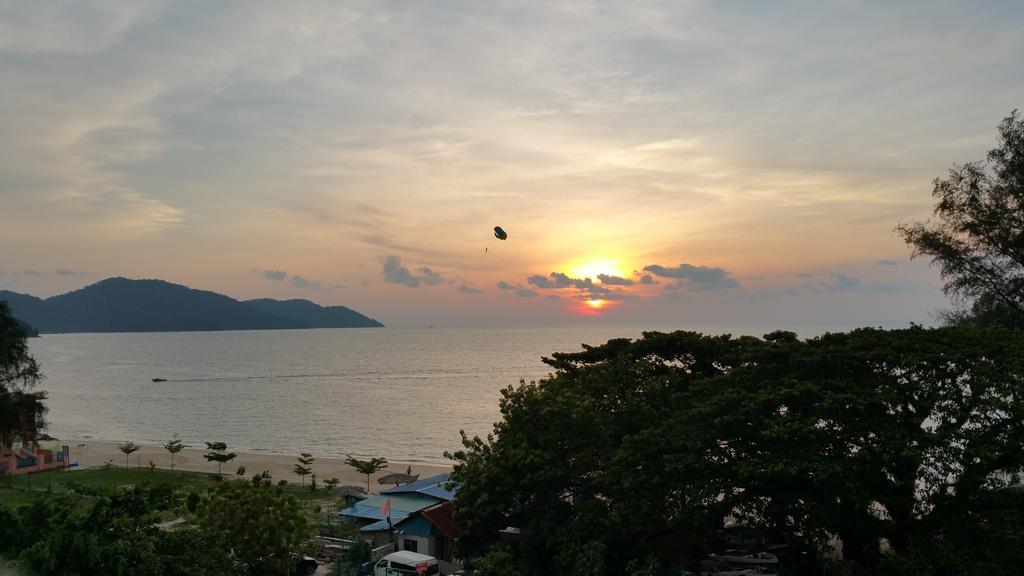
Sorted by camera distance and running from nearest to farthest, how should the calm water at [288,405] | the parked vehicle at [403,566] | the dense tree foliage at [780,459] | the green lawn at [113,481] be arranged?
the dense tree foliage at [780,459] → the parked vehicle at [403,566] → the green lawn at [113,481] → the calm water at [288,405]

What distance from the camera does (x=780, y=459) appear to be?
63.8 feet

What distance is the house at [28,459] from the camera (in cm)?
5403

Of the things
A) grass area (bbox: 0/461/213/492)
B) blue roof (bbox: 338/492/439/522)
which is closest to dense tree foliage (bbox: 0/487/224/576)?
blue roof (bbox: 338/492/439/522)

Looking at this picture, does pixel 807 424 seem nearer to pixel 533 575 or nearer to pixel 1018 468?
pixel 1018 468

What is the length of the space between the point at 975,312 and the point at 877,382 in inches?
613

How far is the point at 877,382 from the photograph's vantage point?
21453 millimetres

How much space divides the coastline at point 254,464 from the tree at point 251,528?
31161 mm

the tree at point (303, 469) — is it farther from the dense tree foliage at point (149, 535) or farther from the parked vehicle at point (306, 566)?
the dense tree foliage at point (149, 535)

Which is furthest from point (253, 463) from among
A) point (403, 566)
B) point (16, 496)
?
point (403, 566)

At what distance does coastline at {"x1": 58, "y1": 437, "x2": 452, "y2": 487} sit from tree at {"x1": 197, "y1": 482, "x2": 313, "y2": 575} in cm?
3116

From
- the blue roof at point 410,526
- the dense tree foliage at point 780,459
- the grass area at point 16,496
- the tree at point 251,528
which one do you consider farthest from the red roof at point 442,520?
the grass area at point 16,496

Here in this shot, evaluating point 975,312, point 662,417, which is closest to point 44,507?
point 662,417

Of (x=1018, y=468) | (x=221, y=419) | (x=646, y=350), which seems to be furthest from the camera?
(x=221, y=419)

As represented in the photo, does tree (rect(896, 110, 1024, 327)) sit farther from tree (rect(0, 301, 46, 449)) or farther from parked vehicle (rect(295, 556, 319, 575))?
tree (rect(0, 301, 46, 449))
